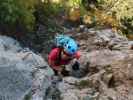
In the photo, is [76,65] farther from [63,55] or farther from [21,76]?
[21,76]

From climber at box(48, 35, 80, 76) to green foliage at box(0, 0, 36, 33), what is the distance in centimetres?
200

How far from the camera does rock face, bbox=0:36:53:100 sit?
228 inches

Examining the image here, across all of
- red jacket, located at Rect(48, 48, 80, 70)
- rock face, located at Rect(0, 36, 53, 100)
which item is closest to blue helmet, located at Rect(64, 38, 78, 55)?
red jacket, located at Rect(48, 48, 80, 70)

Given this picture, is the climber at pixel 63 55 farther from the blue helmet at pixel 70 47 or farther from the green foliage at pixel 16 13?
the green foliage at pixel 16 13

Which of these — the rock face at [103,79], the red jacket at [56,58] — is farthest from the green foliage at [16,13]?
the red jacket at [56,58]

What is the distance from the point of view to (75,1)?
1209 centimetres

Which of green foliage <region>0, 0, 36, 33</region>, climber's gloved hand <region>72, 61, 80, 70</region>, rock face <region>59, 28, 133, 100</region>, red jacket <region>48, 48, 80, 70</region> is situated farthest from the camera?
green foliage <region>0, 0, 36, 33</region>

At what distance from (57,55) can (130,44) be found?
298cm

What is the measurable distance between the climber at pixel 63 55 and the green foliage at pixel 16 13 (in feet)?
6.55

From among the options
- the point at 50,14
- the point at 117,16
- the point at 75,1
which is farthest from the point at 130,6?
the point at 50,14

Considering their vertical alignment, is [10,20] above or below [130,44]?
above

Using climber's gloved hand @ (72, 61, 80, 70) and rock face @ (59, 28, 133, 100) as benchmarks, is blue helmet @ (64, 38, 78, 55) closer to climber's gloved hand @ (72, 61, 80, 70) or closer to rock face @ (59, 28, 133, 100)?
climber's gloved hand @ (72, 61, 80, 70)

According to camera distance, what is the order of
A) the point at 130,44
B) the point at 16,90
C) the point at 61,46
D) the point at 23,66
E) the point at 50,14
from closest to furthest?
1. the point at 16,90
2. the point at 23,66
3. the point at 61,46
4. the point at 130,44
5. the point at 50,14

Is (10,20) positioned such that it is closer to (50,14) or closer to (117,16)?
(50,14)
